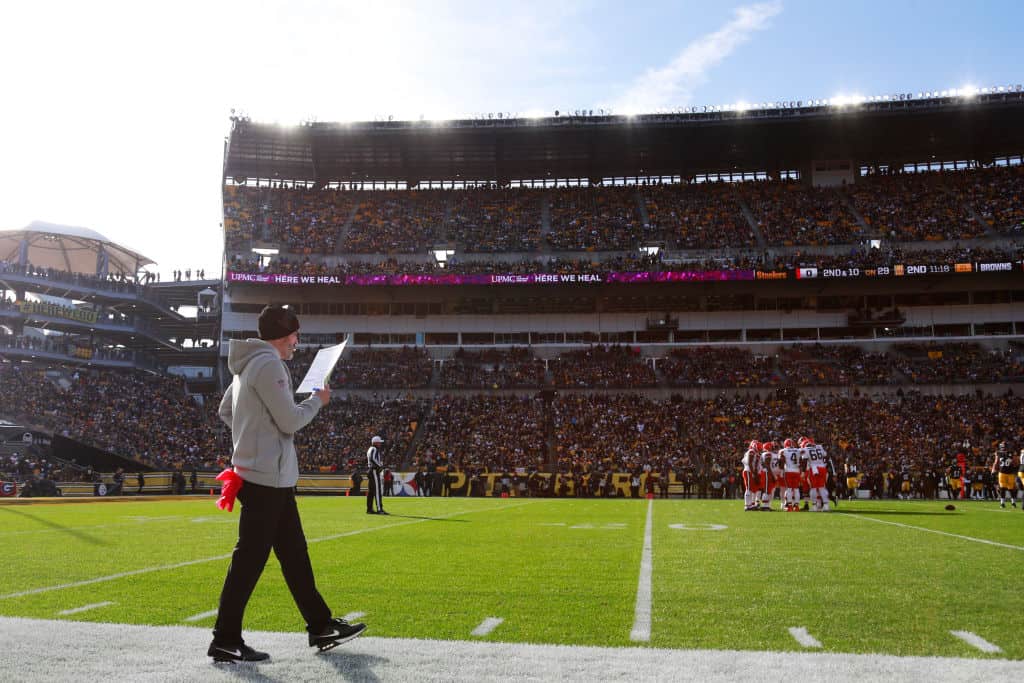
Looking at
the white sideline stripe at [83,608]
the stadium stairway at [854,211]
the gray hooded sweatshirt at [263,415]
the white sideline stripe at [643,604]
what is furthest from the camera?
the stadium stairway at [854,211]

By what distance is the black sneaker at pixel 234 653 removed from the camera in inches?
172

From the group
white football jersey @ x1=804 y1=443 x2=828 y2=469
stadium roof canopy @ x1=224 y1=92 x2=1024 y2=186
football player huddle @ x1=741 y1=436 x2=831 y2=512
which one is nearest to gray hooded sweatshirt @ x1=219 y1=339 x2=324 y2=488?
football player huddle @ x1=741 y1=436 x2=831 y2=512

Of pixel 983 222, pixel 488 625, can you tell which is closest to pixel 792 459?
pixel 488 625

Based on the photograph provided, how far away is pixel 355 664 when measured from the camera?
4.35m

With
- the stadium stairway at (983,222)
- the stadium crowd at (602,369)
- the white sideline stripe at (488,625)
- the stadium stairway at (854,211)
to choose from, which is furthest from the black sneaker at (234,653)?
the stadium stairway at (983,222)

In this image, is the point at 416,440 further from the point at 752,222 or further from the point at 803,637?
the point at 803,637

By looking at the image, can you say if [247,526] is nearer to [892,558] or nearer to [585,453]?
[892,558]

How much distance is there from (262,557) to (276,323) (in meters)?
1.36

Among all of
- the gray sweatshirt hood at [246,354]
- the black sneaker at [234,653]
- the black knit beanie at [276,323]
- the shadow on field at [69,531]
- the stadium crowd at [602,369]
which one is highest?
the stadium crowd at [602,369]

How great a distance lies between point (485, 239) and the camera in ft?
185

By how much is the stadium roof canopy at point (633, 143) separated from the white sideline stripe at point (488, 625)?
52790mm

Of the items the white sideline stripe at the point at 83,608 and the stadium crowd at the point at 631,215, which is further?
the stadium crowd at the point at 631,215

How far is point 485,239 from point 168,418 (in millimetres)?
23251

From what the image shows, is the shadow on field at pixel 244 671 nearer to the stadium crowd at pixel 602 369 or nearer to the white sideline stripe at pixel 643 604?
the white sideline stripe at pixel 643 604
